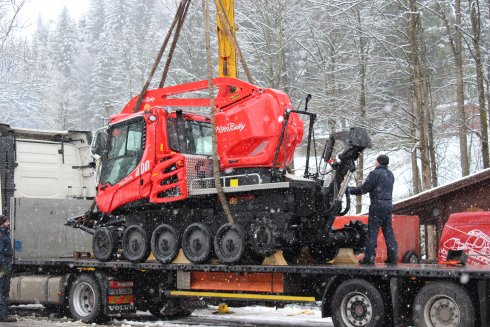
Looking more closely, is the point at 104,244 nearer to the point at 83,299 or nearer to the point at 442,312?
the point at 83,299

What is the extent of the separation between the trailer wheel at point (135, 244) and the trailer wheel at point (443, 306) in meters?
4.92

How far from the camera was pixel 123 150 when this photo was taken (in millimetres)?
12258

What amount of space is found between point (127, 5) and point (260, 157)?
77.4 m

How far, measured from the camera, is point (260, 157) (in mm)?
10836

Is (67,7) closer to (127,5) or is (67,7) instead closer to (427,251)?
(127,5)

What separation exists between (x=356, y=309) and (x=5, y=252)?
675 cm

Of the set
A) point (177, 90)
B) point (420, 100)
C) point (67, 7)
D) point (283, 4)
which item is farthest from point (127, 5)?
point (177, 90)

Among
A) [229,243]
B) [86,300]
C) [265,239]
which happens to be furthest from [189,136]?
[86,300]

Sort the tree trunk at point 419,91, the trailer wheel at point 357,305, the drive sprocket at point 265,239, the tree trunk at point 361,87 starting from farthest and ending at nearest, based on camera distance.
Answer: the tree trunk at point 361,87 → the tree trunk at point 419,91 → the drive sprocket at point 265,239 → the trailer wheel at point 357,305

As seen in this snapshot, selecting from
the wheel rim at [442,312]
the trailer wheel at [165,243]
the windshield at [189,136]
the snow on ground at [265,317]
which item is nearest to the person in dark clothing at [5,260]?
the snow on ground at [265,317]

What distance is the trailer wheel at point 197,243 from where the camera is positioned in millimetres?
10812

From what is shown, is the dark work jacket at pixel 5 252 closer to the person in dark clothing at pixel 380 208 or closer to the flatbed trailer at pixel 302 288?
the flatbed trailer at pixel 302 288

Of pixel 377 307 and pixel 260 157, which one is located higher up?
pixel 260 157

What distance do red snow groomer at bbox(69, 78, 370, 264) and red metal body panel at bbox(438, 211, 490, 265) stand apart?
1.61 metres
